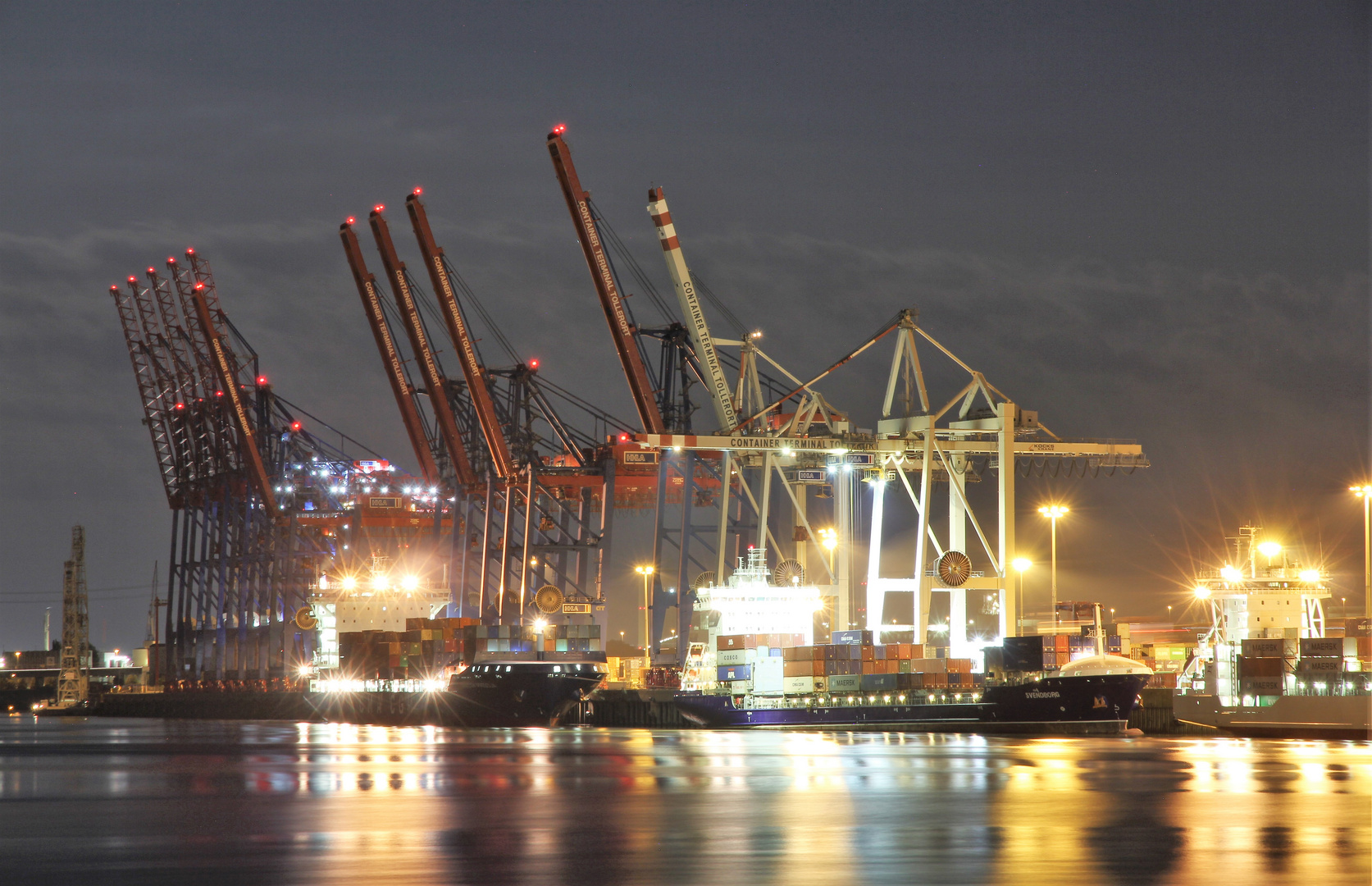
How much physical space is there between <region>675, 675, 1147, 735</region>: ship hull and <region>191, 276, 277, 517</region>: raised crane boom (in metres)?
54.1

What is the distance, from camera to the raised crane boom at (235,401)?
96500 mm

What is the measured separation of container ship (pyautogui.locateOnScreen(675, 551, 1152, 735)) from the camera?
1821 inches

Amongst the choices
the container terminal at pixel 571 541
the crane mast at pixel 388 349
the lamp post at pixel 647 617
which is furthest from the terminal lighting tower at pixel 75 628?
the lamp post at pixel 647 617

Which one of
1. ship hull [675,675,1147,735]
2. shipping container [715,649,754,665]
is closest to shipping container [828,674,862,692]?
ship hull [675,675,1147,735]

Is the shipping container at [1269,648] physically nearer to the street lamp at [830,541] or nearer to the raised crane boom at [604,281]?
the street lamp at [830,541]

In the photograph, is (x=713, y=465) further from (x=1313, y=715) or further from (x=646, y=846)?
(x=646, y=846)

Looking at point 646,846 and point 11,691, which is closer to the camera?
point 646,846

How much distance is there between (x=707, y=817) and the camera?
21234 mm

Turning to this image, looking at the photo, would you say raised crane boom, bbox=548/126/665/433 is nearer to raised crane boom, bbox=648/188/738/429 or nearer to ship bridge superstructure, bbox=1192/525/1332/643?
raised crane boom, bbox=648/188/738/429

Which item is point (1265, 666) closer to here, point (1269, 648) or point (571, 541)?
point (1269, 648)

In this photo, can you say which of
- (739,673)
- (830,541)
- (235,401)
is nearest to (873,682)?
(739,673)

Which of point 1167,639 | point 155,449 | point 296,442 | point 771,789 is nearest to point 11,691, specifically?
point 155,449

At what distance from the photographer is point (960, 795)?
79.6 ft

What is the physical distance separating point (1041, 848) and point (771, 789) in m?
8.95
